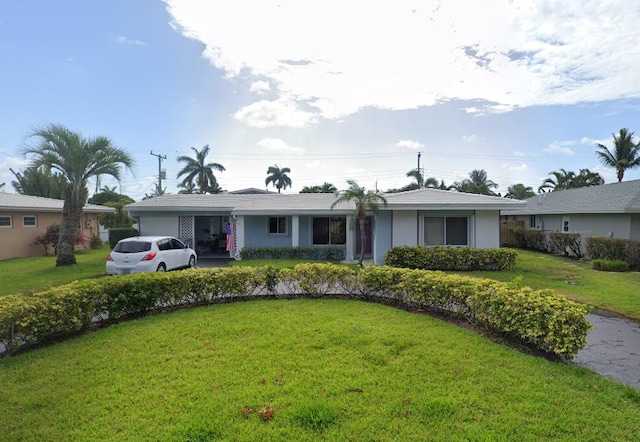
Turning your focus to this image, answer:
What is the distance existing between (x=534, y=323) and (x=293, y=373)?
355cm

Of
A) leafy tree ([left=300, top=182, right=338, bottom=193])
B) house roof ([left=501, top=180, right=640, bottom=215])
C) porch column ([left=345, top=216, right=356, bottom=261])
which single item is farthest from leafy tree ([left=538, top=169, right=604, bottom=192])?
porch column ([left=345, top=216, right=356, bottom=261])

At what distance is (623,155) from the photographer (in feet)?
97.9

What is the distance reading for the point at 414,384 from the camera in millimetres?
4121

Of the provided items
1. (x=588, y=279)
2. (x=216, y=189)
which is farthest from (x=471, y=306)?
(x=216, y=189)

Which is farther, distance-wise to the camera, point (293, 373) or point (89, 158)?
point (89, 158)

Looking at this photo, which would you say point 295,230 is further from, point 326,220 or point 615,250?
point 615,250

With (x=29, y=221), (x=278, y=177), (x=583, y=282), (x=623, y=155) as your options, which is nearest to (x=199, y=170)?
(x=278, y=177)

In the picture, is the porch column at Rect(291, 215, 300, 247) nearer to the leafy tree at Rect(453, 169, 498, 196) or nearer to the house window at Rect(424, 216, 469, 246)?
the house window at Rect(424, 216, 469, 246)

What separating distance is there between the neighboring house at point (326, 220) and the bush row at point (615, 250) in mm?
4071

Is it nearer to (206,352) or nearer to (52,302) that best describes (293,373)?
(206,352)

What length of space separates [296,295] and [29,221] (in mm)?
18060

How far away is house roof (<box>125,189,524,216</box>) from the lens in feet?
45.8

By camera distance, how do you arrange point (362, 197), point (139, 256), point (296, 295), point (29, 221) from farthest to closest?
point (29, 221), point (362, 197), point (139, 256), point (296, 295)

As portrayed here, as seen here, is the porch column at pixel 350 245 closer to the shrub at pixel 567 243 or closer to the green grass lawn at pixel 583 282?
the green grass lawn at pixel 583 282
